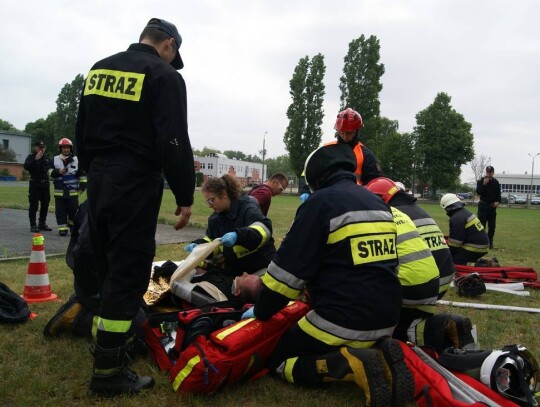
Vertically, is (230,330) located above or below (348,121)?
below

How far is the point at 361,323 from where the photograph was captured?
8.40ft

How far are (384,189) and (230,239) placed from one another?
138 cm

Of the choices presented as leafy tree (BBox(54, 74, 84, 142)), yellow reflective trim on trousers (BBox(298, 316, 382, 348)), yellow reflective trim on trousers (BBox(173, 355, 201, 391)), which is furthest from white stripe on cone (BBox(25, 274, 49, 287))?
leafy tree (BBox(54, 74, 84, 142))

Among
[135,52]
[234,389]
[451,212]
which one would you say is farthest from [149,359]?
[451,212]

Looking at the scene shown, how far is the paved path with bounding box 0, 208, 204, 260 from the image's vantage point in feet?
23.8

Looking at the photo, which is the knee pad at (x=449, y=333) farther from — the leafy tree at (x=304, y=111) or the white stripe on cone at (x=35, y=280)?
the leafy tree at (x=304, y=111)

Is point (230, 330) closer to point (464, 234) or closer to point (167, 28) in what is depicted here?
point (167, 28)

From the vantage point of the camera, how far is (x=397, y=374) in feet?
7.92

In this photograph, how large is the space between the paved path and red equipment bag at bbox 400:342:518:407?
5867mm

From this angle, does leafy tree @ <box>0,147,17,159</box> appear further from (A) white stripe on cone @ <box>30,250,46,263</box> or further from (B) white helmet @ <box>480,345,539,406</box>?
(B) white helmet @ <box>480,345,539,406</box>

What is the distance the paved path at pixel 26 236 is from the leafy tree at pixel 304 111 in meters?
38.2

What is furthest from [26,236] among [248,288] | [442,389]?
[442,389]

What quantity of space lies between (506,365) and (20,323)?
11.6 feet

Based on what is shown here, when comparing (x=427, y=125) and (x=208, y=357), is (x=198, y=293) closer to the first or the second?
(x=208, y=357)
